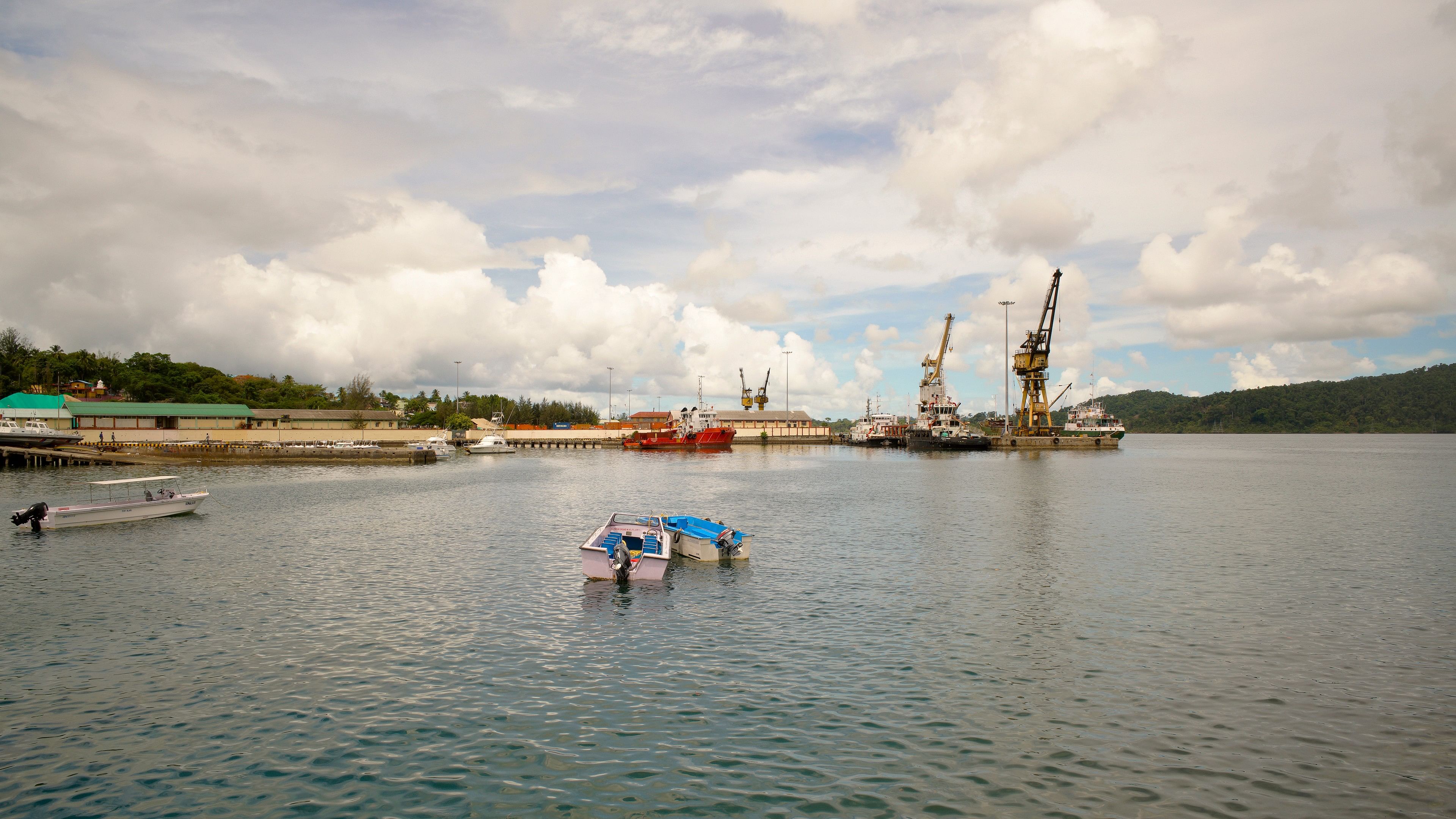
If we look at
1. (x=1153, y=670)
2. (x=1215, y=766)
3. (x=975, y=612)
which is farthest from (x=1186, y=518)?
(x=1215, y=766)

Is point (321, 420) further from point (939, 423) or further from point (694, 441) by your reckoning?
point (939, 423)

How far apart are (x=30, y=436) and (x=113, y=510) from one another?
64.6 metres

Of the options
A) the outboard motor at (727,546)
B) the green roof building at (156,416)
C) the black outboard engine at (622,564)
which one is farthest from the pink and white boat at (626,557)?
the green roof building at (156,416)

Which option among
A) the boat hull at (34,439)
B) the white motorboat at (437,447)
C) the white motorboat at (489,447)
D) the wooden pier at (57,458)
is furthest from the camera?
the white motorboat at (489,447)

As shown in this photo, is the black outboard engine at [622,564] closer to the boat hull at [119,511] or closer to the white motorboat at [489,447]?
the boat hull at [119,511]

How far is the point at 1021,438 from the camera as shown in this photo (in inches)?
5551

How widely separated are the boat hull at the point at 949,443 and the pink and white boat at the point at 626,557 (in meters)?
118

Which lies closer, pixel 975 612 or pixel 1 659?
pixel 1 659

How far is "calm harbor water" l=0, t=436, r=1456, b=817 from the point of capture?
423 inches

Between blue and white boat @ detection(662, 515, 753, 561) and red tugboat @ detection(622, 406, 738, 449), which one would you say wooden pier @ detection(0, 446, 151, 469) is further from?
red tugboat @ detection(622, 406, 738, 449)

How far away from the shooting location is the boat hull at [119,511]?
122 feet

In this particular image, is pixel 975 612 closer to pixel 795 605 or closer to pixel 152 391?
pixel 795 605

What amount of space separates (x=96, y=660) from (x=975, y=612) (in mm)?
21728

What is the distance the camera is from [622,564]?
25.2m
